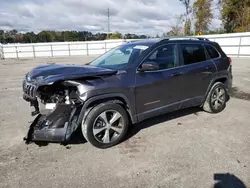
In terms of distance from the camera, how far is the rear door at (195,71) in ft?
14.7

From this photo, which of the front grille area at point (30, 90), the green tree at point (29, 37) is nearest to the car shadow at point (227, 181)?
the front grille area at point (30, 90)

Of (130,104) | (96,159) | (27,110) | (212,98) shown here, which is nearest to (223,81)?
(212,98)

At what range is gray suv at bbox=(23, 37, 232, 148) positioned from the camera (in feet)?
10.9

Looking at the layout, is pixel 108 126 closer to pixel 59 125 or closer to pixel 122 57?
pixel 59 125

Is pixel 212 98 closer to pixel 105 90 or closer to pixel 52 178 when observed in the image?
pixel 105 90

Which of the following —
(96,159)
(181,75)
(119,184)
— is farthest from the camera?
(181,75)

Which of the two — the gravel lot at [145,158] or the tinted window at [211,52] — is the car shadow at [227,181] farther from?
the tinted window at [211,52]

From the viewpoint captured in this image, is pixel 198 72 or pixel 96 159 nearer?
pixel 96 159

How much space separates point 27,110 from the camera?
19.0 ft

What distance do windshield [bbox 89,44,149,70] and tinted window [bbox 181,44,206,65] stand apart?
0.93 metres

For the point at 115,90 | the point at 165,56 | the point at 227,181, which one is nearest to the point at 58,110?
the point at 115,90

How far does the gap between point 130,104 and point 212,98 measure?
241 centimetres

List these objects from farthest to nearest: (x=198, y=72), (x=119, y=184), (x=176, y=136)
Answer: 1. (x=198, y=72)
2. (x=176, y=136)
3. (x=119, y=184)

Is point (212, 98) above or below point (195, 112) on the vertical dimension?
above
